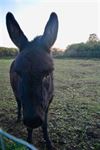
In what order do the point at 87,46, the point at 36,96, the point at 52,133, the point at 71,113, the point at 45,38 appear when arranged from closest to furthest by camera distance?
the point at 36,96 → the point at 45,38 → the point at 52,133 → the point at 71,113 → the point at 87,46

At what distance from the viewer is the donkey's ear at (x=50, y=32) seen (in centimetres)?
511

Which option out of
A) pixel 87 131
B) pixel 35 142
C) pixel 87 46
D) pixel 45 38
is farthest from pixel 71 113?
pixel 87 46

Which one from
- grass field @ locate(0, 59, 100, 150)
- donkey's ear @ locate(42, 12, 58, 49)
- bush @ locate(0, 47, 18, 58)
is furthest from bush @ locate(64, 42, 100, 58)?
donkey's ear @ locate(42, 12, 58, 49)

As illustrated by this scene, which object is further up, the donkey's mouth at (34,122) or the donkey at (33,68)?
the donkey at (33,68)

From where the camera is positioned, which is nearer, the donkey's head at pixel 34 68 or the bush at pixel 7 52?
the donkey's head at pixel 34 68

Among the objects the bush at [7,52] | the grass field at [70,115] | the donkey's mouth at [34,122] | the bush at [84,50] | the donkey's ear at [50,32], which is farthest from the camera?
the bush at [7,52]

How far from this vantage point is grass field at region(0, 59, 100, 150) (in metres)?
6.24

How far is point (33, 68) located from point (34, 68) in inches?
0.5

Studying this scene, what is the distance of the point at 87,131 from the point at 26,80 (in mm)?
2608

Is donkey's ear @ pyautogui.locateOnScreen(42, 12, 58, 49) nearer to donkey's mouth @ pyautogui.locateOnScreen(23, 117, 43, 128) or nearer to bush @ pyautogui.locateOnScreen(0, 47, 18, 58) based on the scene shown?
donkey's mouth @ pyautogui.locateOnScreen(23, 117, 43, 128)

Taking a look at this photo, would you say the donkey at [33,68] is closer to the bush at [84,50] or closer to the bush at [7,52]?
the bush at [84,50]

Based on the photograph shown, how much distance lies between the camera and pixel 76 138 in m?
6.33

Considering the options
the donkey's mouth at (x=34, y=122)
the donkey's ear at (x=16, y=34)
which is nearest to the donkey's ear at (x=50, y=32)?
the donkey's ear at (x=16, y=34)

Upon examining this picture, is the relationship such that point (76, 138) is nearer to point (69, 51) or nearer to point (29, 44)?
point (29, 44)
